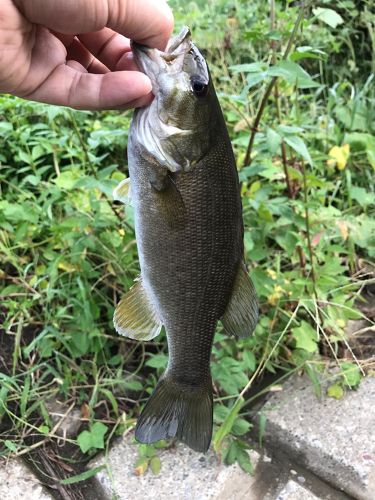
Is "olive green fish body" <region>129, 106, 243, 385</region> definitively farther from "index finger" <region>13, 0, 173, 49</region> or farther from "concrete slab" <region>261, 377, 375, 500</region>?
"concrete slab" <region>261, 377, 375, 500</region>

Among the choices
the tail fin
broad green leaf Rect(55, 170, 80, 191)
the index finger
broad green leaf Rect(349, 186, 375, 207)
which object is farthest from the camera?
broad green leaf Rect(349, 186, 375, 207)

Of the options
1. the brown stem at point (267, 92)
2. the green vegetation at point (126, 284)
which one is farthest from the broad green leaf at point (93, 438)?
the brown stem at point (267, 92)

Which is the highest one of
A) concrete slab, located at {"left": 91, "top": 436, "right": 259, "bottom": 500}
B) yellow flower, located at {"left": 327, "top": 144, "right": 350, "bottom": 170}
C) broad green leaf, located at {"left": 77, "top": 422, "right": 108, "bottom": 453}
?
yellow flower, located at {"left": 327, "top": 144, "right": 350, "bottom": 170}

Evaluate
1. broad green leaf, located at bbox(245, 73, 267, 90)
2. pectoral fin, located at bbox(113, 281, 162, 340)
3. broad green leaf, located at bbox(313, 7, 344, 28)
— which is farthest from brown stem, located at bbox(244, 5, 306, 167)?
pectoral fin, located at bbox(113, 281, 162, 340)

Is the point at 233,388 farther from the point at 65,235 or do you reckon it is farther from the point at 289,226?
the point at 65,235

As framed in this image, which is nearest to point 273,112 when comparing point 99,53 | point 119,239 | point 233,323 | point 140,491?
point 119,239
